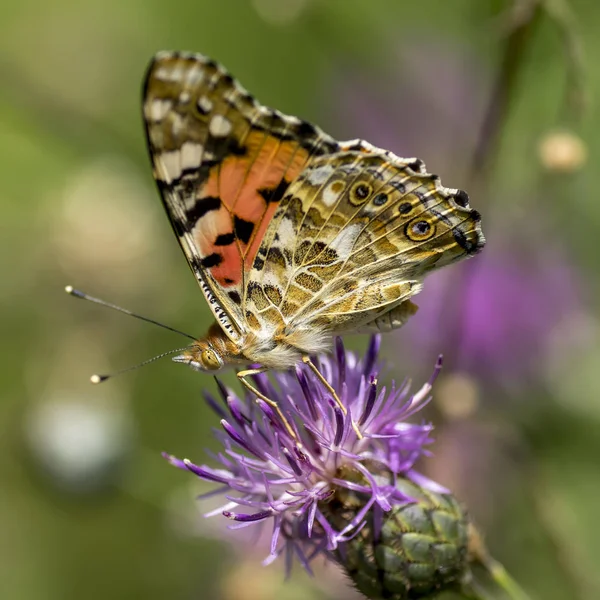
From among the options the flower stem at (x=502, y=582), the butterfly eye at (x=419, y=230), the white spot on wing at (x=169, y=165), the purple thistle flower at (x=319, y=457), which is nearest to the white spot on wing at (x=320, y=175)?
the butterfly eye at (x=419, y=230)

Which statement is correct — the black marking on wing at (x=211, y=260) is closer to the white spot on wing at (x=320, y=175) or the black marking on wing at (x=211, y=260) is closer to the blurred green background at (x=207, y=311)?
the white spot on wing at (x=320, y=175)

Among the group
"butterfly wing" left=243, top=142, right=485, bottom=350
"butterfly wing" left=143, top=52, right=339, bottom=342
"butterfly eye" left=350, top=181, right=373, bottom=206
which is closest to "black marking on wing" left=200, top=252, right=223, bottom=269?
"butterfly wing" left=143, top=52, right=339, bottom=342

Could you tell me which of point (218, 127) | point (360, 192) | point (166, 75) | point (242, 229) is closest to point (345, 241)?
point (360, 192)

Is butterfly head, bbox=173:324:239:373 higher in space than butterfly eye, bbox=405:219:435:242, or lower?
lower

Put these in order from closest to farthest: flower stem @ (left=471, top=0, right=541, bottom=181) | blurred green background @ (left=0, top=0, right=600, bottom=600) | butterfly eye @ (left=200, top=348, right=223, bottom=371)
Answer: butterfly eye @ (left=200, top=348, right=223, bottom=371) → flower stem @ (left=471, top=0, right=541, bottom=181) → blurred green background @ (left=0, top=0, right=600, bottom=600)

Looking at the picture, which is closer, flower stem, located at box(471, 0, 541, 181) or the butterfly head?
the butterfly head

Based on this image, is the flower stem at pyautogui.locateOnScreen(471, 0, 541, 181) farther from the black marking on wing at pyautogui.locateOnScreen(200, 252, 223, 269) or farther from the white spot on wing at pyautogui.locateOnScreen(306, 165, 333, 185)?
the black marking on wing at pyautogui.locateOnScreen(200, 252, 223, 269)

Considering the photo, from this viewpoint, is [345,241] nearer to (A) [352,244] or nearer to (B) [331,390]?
(A) [352,244]
